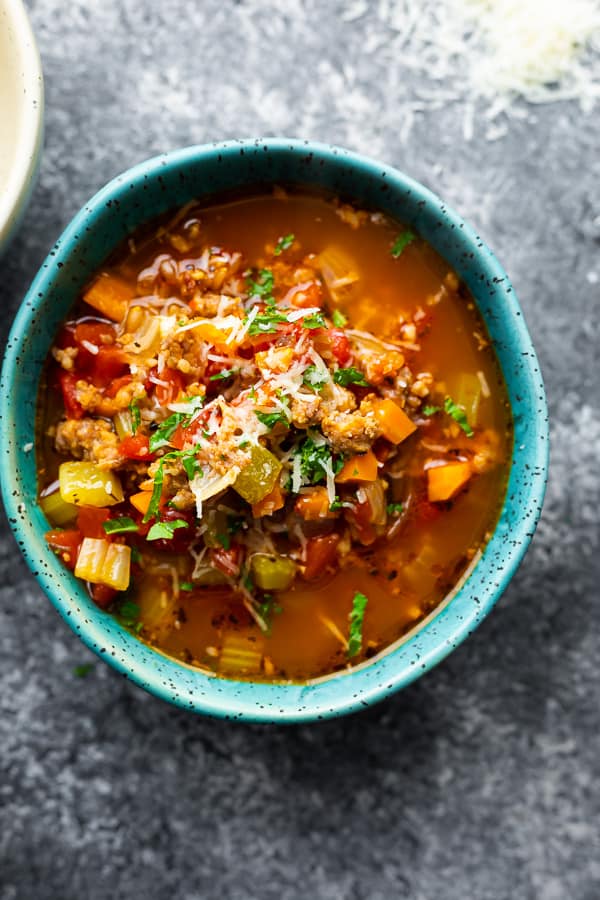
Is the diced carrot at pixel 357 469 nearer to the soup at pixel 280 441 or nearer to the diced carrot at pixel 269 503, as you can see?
the soup at pixel 280 441

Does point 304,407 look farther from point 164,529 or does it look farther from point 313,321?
point 164,529

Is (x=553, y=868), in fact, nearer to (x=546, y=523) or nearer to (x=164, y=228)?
(x=546, y=523)

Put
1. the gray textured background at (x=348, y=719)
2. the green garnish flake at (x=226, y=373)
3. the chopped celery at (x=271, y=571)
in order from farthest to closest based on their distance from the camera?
1. the gray textured background at (x=348, y=719)
2. the chopped celery at (x=271, y=571)
3. the green garnish flake at (x=226, y=373)

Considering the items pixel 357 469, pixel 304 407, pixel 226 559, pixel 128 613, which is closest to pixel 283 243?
pixel 304 407

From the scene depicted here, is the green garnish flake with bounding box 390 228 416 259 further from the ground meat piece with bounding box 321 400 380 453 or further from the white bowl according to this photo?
the white bowl

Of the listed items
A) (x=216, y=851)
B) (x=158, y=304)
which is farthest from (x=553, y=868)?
(x=158, y=304)

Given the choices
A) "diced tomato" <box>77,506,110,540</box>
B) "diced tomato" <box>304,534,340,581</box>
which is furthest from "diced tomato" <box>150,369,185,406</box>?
"diced tomato" <box>304,534,340,581</box>

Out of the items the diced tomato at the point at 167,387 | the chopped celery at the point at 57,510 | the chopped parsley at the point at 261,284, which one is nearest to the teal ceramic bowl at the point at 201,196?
the chopped celery at the point at 57,510
